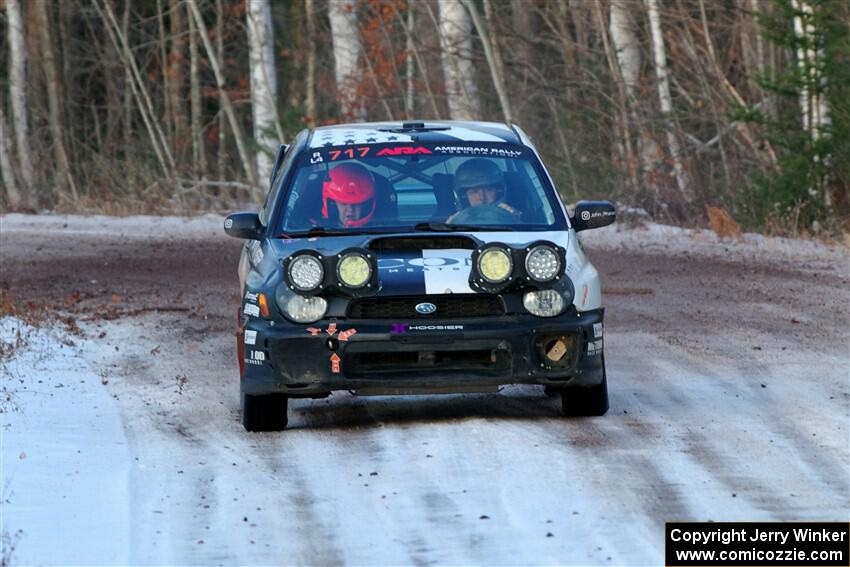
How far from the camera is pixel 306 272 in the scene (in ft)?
29.3

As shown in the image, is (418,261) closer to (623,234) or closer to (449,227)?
(449,227)

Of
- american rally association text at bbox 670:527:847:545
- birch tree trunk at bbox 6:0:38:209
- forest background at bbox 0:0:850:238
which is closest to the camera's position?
american rally association text at bbox 670:527:847:545

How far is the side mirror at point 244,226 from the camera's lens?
32.2 feet

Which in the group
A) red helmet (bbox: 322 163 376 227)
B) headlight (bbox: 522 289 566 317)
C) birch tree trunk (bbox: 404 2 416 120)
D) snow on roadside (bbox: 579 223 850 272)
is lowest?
snow on roadside (bbox: 579 223 850 272)

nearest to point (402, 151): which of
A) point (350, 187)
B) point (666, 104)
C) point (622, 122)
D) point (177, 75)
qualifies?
point (350, 187)

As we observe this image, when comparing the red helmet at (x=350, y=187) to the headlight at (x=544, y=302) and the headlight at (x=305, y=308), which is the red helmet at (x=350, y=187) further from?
the headlight at (x=544, y=302)

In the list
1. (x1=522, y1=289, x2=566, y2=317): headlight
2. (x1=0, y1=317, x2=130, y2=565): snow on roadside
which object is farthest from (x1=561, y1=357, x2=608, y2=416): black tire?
(x1=0, y1=317, x2=130, y2=565): snow on roadside

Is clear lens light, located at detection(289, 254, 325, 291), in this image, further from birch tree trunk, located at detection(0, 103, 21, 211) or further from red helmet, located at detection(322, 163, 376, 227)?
birch tree trunk, located at detection(0, 103, 21, 211)

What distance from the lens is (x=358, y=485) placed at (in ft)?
26.0

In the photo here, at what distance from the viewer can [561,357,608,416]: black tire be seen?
9523 millimetres

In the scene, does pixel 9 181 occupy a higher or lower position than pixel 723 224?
higher

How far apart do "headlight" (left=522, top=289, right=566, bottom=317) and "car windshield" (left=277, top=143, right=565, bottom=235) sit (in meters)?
0.74

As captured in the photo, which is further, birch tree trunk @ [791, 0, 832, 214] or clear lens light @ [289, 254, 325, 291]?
birch tree trunk @ [791, 0, 832, 214]

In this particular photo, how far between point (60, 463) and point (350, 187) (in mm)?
2448
